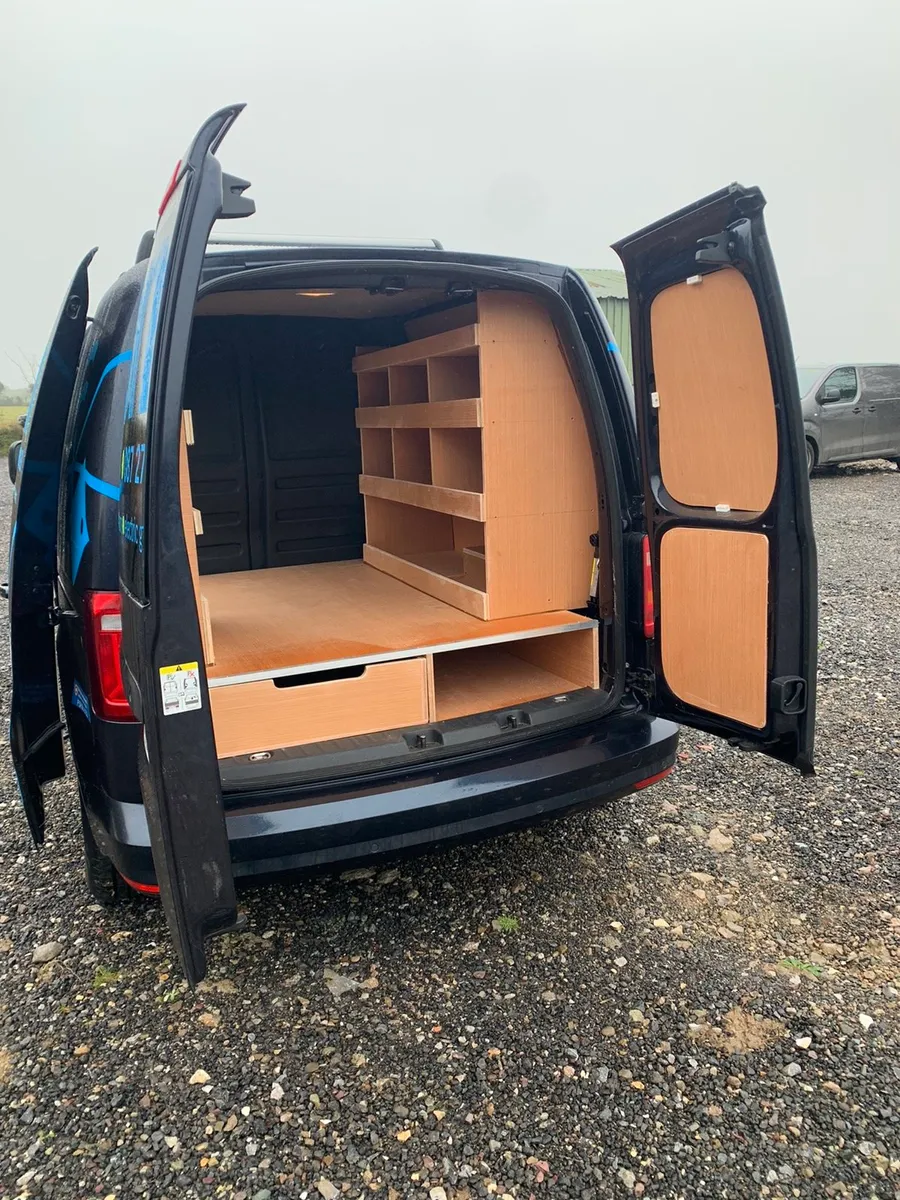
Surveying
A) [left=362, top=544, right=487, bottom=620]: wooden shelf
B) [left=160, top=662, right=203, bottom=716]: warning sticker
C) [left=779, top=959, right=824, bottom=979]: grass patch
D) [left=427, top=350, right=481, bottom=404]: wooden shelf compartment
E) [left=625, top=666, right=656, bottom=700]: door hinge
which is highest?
[left=427, top=350, right=481, bottom=404]: wooden shelf compartment

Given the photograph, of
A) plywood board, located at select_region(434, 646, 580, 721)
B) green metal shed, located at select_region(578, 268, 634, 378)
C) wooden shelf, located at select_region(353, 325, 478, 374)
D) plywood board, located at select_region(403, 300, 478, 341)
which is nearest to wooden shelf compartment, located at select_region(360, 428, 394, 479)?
wooden shelf, located at select_region(353, 325, 478, 374)

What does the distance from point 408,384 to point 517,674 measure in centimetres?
164

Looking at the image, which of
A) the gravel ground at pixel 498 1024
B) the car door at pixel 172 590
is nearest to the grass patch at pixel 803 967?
Answer: the gravel ground at pixel 498 1024

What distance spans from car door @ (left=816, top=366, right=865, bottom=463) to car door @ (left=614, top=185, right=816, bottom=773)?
32.6 ft

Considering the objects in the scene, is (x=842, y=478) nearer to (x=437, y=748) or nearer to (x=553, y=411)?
(x=553, y=411)

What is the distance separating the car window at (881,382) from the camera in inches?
468

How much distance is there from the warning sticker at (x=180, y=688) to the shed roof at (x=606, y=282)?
13832 millimetres

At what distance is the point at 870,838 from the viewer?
3.02 m

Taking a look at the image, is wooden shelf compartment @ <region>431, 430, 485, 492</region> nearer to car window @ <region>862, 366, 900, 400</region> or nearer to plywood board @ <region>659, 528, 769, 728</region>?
plywood board @ <region>659, 528, 769, 728</region>

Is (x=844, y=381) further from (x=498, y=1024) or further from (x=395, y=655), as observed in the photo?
(x=498, y=1024)

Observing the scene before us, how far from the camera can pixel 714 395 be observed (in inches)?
98.7

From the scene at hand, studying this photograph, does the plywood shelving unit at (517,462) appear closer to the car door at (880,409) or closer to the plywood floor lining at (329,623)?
the plywood floor lining at (329,623)

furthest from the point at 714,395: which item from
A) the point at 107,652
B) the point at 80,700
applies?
the point at 80,700

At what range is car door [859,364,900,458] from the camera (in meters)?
11.9
